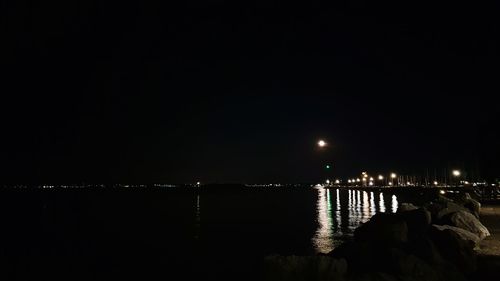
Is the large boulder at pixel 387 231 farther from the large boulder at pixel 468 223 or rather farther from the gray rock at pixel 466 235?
the large boulder at pixel 468 223

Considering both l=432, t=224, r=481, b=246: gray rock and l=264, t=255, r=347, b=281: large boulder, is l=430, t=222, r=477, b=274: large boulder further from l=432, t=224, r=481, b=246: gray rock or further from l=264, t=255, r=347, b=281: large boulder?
l=264, t=255, r=347, b=281: large boulder

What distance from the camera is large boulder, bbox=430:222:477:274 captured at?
15.0 m

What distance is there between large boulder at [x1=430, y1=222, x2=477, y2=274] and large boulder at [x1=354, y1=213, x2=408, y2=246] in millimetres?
1554

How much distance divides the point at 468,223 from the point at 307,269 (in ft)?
34.2

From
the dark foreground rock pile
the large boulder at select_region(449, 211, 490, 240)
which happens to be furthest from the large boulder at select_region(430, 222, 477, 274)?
the large boulder at select_region(449, 211, 490, 240)

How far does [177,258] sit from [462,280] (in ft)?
61.4

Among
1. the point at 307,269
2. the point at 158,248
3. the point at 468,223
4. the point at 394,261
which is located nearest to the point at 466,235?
the point at 468,223

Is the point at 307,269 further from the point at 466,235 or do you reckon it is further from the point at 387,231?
the point at 466,235

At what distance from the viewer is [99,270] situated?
25625 millimetres

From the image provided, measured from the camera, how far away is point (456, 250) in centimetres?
1550

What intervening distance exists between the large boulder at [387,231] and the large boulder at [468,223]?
8.91ft

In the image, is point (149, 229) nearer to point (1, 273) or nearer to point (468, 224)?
point (1, 273)

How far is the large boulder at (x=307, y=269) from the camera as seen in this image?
13281 mm

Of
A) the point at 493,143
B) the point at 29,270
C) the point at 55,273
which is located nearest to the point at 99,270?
the point at 55,273
